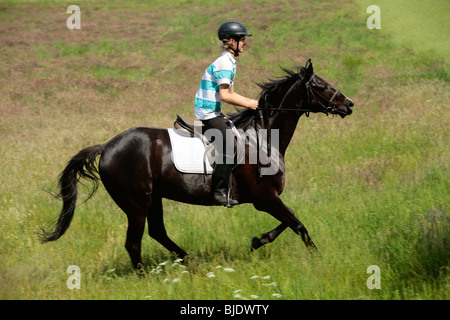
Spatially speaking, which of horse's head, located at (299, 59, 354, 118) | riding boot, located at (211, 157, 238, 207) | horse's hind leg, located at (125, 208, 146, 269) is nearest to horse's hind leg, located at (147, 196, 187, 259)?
horse's hind leg, located at (125, 208, 146, 269)

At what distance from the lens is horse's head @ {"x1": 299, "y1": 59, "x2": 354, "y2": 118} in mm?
6062

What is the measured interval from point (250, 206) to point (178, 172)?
6.96 ft

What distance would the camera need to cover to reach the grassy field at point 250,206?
5.12m

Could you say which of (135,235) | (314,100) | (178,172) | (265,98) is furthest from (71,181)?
(314,100)

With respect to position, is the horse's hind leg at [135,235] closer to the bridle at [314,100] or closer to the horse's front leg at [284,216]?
the horse's front leg at [284,216]

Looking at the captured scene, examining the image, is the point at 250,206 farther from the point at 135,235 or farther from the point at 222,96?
the point at 222,96

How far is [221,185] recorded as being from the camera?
5957 mm

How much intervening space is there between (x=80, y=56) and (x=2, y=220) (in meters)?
19.5

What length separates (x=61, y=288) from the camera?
18.2 feet

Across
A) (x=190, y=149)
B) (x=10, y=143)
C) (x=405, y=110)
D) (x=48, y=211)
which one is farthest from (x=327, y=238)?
(x=10, y=143)

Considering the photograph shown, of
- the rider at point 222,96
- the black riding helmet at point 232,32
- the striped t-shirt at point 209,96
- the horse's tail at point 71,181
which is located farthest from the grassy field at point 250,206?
the black riding helmet at point 232,32

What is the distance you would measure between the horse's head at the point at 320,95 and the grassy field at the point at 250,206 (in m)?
1.63

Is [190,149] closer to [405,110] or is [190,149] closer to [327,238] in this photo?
[327,238]

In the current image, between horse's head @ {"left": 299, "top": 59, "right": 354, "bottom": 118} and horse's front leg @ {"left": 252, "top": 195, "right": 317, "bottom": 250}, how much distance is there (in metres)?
1.34
